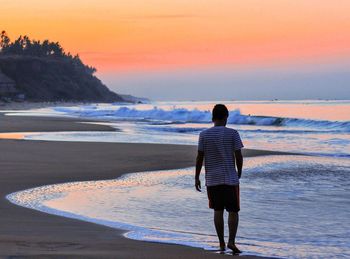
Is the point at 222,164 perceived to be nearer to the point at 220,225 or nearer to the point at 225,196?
the point at 225,196

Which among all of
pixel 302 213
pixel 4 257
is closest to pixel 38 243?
pixel 4 257

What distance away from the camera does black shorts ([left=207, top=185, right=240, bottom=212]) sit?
7.21 metres

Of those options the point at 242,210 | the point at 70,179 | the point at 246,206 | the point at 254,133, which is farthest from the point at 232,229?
the point at 254,133

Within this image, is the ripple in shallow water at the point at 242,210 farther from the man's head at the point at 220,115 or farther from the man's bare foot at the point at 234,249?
the man's head at the point at 220,115

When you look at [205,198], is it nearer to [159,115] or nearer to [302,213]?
[302,213]

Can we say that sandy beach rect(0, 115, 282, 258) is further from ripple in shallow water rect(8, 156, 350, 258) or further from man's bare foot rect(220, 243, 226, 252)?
ripple in shallow water rect(8, 156, 350, 258)

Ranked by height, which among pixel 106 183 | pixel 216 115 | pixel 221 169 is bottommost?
pixel 106 183

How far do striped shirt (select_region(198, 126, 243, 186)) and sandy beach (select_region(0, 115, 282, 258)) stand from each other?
0.83 m

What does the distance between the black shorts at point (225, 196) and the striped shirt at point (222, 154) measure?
61 millimetres

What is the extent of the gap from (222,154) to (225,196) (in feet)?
1.55

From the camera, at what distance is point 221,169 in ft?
23.7

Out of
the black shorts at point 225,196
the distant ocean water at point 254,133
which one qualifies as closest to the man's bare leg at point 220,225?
the black shorts at point 225,196

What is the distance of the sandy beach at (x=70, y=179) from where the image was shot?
6.85 metres

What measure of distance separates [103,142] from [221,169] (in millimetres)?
18188
